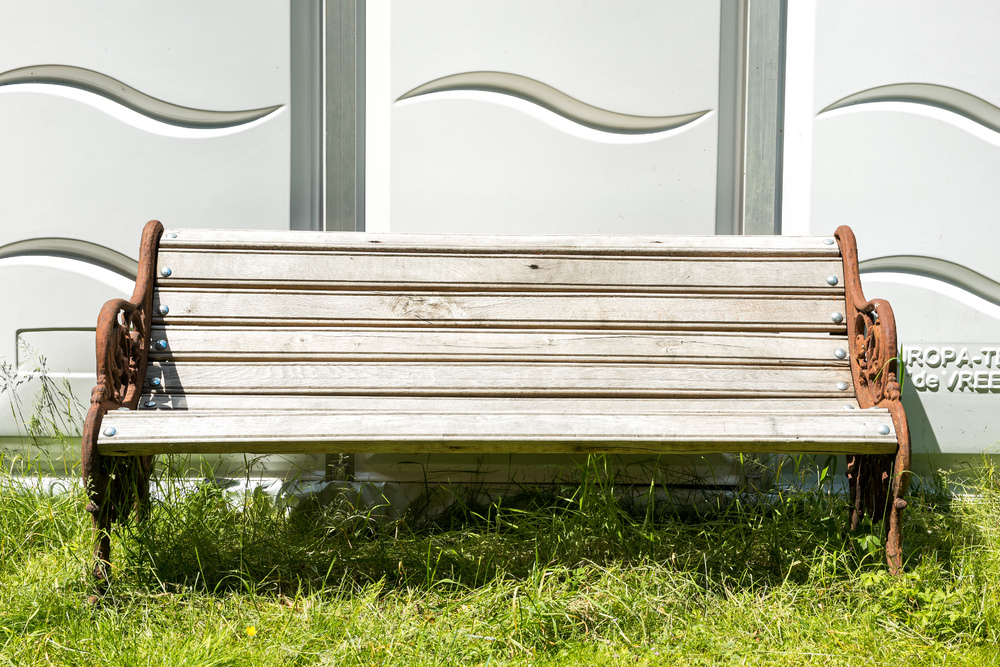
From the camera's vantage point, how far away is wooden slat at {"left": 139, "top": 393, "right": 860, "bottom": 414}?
1.98m

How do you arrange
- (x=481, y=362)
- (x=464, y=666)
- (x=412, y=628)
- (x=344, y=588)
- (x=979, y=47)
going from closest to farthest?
(x=464, y=666), (x=412, y=628), (x=344, y=588), (x=481, y=362), (x=979, y=47)

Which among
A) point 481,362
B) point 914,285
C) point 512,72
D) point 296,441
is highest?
point 512,72

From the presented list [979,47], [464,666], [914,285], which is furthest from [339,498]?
[979,47]

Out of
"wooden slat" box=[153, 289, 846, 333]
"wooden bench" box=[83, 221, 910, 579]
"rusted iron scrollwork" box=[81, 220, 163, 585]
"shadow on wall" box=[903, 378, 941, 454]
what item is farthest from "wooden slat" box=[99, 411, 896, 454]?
"shadow on wall" box=[903, 378, 941, 454]

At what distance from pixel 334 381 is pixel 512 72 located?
1289 mm

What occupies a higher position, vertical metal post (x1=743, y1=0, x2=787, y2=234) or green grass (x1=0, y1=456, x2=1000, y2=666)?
vertical metal post (x1=743, y1=0, x2=787, y2=234)

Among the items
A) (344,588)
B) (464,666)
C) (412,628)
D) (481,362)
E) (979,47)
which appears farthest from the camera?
(979,47)

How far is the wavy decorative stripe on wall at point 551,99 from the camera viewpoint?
240cm

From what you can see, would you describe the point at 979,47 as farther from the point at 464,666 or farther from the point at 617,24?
the point at 464,666

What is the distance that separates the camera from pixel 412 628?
5.51 ft

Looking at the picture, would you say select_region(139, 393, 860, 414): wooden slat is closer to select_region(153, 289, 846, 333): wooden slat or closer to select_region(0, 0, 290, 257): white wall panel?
select_region(153, 289, 846, 333): wooden slat

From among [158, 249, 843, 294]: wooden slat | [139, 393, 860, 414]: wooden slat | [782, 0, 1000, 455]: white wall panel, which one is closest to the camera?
[139, 393, 860, 414]: wooden slat

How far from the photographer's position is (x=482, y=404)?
2023 mm

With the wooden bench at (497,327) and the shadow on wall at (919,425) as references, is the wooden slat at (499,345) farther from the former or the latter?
the shadow on wall at (919,425)
